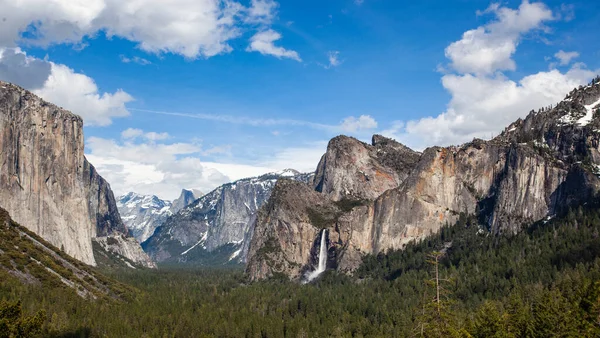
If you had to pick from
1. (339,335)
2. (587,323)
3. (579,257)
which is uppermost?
(579,257)

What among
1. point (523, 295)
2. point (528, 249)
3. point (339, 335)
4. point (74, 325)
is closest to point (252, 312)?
point (339, 335)

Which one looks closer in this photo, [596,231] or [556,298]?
[556,298]

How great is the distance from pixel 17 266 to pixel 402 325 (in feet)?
350

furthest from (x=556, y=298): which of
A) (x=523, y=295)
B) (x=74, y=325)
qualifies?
(x=74, y=325)

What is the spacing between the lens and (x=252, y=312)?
17862 cm

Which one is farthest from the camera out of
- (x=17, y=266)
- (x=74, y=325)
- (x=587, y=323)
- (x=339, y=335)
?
(x=17, y=266)

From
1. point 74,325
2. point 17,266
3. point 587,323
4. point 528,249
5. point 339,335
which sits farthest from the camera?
point 528,249

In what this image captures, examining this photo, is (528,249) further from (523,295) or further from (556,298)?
(556,298)

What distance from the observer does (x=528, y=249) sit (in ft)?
637

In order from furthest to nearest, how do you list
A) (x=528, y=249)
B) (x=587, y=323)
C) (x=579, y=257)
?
(x=528, y=249) → (x=579, y=257) → (x=587, y=323)

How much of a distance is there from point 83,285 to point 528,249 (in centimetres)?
14981

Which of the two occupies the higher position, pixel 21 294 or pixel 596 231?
pixel 596 231

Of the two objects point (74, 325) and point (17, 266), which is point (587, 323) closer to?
point (74, 325)

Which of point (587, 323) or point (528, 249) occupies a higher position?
point (528, 249)
